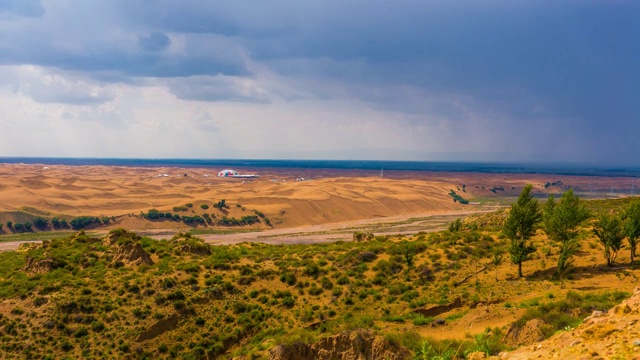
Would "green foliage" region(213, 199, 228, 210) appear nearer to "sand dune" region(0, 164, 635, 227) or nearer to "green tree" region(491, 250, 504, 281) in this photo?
"sand dune" region(0, 164, 635, 227)

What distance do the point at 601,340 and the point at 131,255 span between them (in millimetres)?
29172

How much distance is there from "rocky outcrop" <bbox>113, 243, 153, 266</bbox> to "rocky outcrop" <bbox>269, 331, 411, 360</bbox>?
58.3ft

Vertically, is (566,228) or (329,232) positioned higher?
(566,228)

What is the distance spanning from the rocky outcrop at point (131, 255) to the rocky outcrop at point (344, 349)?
1778 cm

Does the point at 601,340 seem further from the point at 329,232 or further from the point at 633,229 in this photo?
the point at 329,232

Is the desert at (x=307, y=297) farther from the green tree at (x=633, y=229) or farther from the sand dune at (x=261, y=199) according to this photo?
the sand dune at (x=261, y=199)

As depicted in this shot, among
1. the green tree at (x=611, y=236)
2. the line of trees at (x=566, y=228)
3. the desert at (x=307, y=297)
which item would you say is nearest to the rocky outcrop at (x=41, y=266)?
the desert at (x=307, y=297)

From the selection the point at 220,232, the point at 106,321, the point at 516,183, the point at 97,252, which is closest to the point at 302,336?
the point at 106,321

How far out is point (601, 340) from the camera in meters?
7.76

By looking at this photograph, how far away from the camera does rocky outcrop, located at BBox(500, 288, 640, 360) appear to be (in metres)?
7.24

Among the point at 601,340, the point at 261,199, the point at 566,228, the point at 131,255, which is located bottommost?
the point at 261,199

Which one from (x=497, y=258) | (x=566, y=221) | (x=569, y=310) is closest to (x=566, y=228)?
(x=566, y=221)

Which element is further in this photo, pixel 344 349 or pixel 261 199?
pixel 261 199

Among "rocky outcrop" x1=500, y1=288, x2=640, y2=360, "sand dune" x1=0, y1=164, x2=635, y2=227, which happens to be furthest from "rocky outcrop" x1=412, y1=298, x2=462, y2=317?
"sand dune" x1=0, y1=164, x2=635, y2=227
